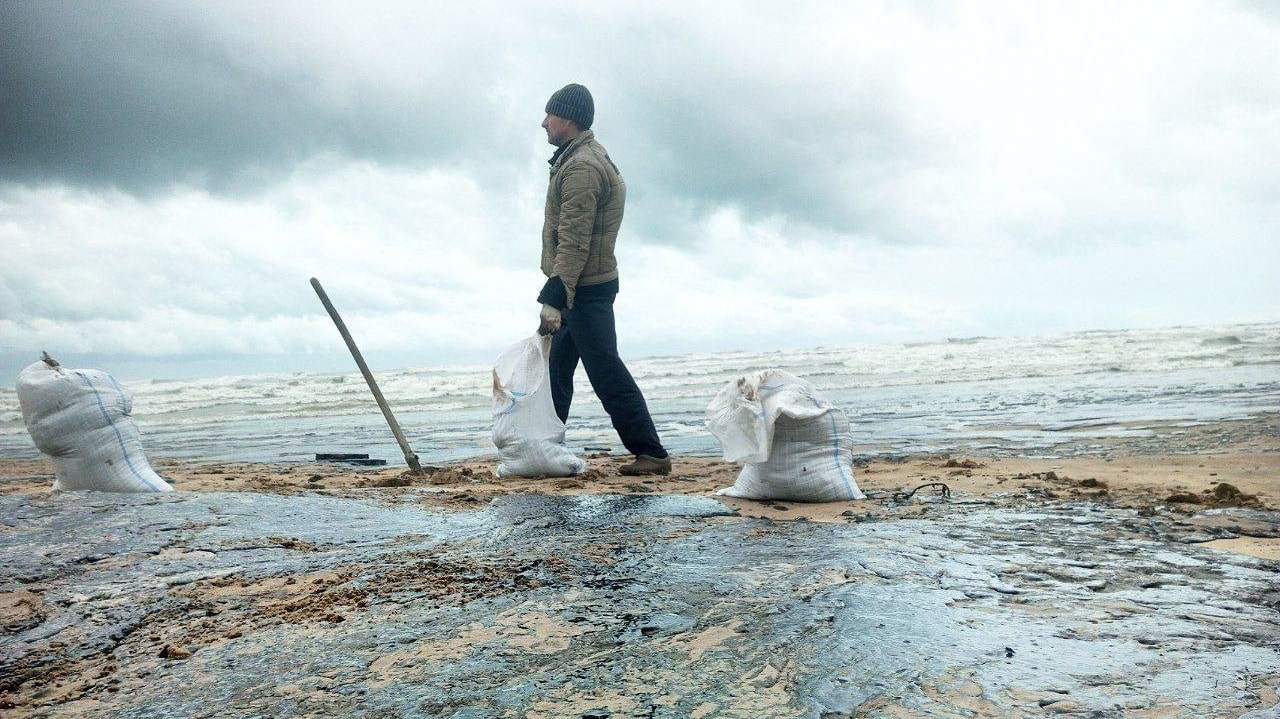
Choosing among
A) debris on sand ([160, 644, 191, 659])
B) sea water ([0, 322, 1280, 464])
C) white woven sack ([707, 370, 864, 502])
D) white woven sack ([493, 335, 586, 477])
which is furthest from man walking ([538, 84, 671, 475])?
debris on sand ([160, 644, 191, 659])

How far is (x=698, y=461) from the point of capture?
5.64 metres

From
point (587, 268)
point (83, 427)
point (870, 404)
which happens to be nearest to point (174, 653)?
point (83, 427)

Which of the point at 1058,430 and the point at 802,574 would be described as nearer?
the point at 802,574

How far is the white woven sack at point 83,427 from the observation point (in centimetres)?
367

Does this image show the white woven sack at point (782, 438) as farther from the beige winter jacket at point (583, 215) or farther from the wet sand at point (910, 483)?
Result: the beige winter jacket at point (583, 215)

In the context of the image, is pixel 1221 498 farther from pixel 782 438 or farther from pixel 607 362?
pixel 607 362

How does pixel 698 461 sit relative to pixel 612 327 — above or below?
below

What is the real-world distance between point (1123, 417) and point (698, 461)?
455 centimetres

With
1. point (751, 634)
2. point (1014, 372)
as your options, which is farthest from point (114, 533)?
point (1014, 372)

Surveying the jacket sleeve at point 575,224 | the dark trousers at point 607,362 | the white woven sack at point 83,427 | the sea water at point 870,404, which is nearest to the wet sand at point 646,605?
the white woven sack at point 83,427

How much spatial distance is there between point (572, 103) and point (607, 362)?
5.18ft

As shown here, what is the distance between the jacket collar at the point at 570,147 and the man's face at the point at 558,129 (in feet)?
0.14

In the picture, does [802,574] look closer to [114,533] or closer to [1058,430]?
[114,533]

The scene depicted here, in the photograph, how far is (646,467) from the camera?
471 cm
